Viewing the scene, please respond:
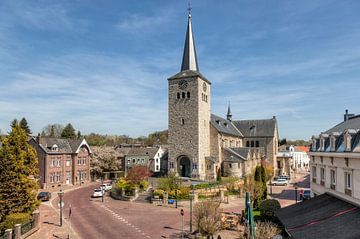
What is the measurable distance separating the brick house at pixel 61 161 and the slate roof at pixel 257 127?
36.5 m

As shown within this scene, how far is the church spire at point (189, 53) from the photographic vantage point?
165ft

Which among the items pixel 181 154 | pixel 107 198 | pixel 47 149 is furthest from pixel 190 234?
pixel 47 149

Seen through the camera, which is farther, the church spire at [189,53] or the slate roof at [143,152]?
the slate roof at [143,152]

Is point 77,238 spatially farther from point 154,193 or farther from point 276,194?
point 276,194

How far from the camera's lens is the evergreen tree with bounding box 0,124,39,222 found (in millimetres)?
24047

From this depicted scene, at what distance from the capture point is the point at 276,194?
1657 inches

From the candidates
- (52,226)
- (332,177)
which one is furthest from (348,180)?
(52,226)

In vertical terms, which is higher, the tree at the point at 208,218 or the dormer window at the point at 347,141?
the dormer window at the point at 347,141

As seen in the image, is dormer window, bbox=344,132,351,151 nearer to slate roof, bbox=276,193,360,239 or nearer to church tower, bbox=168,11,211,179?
slate roof, bbox=276,193,360,239

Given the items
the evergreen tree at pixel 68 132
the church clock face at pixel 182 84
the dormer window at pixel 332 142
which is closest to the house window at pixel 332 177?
the dormer window at pixel 332 142

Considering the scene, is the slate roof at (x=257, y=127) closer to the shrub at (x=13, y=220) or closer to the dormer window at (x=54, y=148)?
the dormer window at (x=54, y=148)

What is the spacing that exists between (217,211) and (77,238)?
412 inches

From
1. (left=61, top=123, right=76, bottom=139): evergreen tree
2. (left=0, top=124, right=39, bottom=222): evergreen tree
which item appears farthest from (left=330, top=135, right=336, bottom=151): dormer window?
(left=61, top=123, right=76, bottom=139): evergreen tree

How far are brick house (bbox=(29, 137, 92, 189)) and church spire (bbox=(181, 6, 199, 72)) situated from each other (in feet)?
81.0
